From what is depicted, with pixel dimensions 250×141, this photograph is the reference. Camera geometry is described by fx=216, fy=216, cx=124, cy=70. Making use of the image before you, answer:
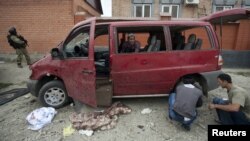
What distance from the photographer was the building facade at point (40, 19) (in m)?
9.52

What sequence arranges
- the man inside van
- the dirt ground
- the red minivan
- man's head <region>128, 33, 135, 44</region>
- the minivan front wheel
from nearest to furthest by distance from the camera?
the man inside van
the dirt ground
the red minivan
the minivan front wheel
man's head <region>128, 33, 135, 44</region>

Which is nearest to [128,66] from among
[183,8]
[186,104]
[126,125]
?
[126,125]

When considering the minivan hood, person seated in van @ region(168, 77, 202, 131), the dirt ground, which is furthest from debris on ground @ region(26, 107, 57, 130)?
the minivan hood

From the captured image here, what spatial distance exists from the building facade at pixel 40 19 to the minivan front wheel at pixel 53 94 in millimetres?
5392

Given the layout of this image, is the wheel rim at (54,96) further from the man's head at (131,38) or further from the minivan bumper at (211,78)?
the minivan bumper at (211,78)

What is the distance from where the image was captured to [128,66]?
456 centimetres

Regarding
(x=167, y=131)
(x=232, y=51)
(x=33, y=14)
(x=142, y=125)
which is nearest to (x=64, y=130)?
(x=142, y=125)

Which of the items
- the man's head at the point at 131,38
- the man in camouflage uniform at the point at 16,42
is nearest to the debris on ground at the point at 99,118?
the man's head at the point at 131,38

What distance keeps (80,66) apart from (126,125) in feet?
4.85

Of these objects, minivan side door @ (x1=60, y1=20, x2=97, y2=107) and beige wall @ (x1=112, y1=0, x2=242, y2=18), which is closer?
minivan side door @ (x1=60, y1=20, x2=97, y2=107)

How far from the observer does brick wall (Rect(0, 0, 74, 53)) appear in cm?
952

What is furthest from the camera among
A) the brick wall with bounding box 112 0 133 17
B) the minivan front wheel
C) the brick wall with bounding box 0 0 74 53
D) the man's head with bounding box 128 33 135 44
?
the brick wall with bounding box 112 0 133 17

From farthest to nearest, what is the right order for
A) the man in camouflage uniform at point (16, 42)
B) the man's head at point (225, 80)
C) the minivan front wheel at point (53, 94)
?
the man in camouflage uniform at point (16, 42) → the minivan front wheel at point (53, 94) → the man's head at point (225, 80)

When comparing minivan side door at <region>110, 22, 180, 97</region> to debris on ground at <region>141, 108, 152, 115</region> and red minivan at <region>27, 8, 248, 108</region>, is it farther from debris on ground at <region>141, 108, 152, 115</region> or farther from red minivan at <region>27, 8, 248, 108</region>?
debris on ground at <region>141, 108, 152, 115</region>
